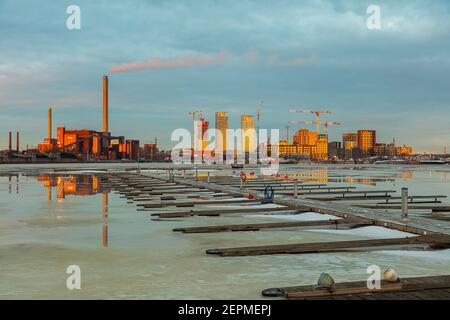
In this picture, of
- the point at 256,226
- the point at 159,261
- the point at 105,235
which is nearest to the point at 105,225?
the point at 105,235

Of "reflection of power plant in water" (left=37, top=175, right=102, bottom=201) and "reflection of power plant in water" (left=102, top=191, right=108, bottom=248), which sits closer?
"reflection of power plant in water" (left=102, top=191, right=108, bottom=248)

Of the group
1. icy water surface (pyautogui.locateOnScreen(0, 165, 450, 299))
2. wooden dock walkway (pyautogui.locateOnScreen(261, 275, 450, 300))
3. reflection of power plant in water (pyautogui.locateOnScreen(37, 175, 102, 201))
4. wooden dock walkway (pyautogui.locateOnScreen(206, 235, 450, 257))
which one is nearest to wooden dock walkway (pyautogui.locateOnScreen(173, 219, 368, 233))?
icy water surface (pyautogui.locateOnScreen(0, 165, 450, 299))

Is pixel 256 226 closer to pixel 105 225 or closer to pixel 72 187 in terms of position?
pixel 105 225

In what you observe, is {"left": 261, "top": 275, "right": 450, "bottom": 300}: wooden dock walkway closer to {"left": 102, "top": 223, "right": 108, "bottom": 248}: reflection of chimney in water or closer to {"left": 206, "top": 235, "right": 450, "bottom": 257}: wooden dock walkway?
{"left": 206, "top": 235, "right": 450, "bottom": 257}: wooden dock walkway

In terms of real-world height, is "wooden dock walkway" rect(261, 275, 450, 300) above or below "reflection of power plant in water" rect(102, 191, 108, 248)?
above

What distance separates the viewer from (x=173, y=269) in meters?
11.6

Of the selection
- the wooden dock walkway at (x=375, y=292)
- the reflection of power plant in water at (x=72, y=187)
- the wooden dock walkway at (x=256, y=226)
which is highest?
the wooden dock walkway at (x=375, y=292)

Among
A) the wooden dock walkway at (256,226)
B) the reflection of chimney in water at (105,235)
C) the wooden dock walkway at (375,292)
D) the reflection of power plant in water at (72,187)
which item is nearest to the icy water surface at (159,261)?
the reflection of chimney in water at (105,235)

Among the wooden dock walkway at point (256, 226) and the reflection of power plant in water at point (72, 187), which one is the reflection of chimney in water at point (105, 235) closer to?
the wooden dock walkway at point (256, 226)

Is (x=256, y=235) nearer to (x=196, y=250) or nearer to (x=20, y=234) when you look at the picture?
(x=196, y=250)

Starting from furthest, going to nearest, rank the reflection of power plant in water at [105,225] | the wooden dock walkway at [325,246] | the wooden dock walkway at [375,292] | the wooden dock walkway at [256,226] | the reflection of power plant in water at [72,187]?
the reflection of power plant in water at [72,187] → the wooden dock walkway at [256,226] → the reflection of power plant in water at [105,225] → the wooden dock walkway at [325,246] → the wooden dock walkway at [375,292]

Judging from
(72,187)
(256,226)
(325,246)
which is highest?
(325,246)

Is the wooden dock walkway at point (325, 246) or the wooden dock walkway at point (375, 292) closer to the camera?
the wooden dock walkway at point (375, 292)
